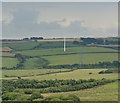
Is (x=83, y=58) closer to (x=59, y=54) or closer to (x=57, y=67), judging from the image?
(x=59, y=54)

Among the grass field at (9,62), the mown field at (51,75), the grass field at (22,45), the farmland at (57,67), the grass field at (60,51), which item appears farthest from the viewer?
the grass field at (22,45)

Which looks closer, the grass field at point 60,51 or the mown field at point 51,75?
the mown field at point 51,75

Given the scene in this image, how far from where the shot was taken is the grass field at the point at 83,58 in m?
88.2

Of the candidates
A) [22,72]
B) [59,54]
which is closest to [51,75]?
[22,72]

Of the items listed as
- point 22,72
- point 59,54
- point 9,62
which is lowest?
point 22,72

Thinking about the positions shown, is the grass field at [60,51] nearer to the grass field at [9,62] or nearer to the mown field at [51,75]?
the grass field at [9,62]

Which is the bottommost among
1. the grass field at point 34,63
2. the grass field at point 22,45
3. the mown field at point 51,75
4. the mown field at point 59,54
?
the mown field at point 51,75

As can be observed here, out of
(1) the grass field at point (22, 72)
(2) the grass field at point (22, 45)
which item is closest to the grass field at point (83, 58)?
(1) the grass field at point (22, 72)

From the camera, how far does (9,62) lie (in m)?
83.6

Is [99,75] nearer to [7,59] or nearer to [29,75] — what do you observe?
[29,75]

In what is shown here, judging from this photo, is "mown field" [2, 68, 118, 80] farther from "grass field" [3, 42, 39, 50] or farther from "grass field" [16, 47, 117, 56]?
Result: "grass field" [3, 42, 39, 50]

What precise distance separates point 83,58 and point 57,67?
14.0 m

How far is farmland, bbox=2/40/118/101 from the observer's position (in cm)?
5605

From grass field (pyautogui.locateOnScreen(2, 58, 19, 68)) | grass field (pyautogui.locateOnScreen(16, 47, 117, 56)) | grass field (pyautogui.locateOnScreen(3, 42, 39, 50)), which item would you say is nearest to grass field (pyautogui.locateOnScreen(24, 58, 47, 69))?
grass field (pyautogui.locateOnScreen(2, 58, 19, 68))
